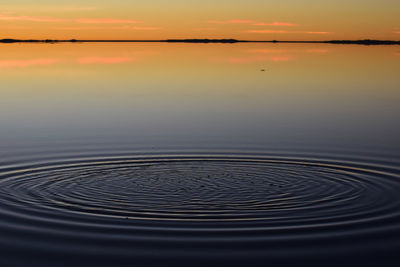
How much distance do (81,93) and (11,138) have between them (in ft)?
67.8

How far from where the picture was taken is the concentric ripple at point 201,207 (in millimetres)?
12070

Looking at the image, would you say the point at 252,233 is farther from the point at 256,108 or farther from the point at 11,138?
the point at 256,108

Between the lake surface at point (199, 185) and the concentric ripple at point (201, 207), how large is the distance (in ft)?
0.12

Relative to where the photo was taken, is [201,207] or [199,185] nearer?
[201,207]

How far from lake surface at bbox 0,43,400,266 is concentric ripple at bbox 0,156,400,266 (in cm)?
4

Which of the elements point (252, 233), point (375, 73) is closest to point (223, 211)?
point (252, 233)

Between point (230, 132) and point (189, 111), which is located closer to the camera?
point (230, 132)

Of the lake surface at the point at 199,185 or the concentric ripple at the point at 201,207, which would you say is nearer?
the lake surface at the point at 199,185

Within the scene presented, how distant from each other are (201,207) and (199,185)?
2.04 metres

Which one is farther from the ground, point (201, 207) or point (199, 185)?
point (199, 185)

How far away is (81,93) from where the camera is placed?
44938mm

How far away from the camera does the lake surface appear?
11.8 metres

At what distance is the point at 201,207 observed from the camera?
1430cm

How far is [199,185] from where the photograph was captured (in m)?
16.3
